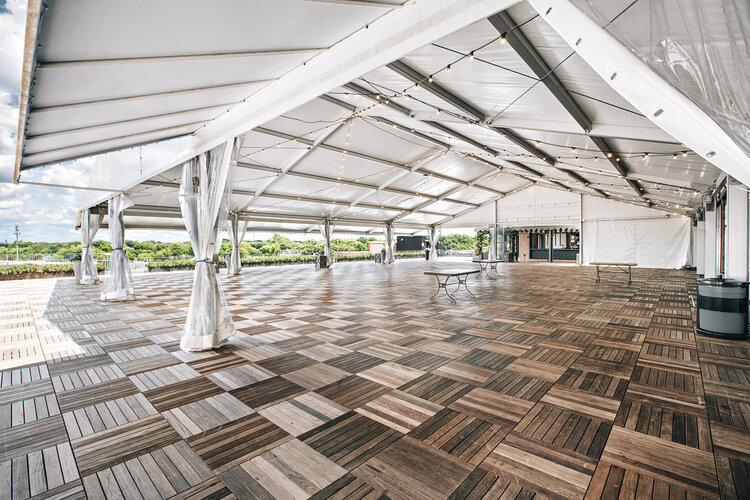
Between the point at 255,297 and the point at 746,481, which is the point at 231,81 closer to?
the point at 746,481

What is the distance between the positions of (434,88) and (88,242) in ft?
36.7

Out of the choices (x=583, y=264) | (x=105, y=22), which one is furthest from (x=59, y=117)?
(x=583, y=264)

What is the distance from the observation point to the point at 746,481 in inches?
59.9

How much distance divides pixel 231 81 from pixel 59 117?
1372 mm

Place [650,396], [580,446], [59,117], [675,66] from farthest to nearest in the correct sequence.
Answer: [59,117] → [650,396] → [580,446] → [675,66]

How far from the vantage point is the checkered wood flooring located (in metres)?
1.56

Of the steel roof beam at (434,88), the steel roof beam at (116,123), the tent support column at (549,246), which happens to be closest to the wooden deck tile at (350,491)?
the steel roof beam at (116,123)

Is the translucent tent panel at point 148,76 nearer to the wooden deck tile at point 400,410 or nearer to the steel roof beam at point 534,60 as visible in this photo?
the steel roof beam at point 534,60

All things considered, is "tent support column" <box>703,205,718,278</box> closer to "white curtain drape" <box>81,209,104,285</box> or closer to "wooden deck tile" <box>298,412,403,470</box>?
"wooden deck tile" <box>298,412,403,470</box>

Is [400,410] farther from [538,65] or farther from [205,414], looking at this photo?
[538,65]

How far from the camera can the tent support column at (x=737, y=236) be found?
4.38 meters

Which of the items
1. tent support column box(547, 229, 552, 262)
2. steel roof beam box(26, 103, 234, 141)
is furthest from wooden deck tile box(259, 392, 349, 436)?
tent support column box(547, 229, 552, 262)

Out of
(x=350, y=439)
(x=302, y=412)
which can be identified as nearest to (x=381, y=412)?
(x=350, y=439)

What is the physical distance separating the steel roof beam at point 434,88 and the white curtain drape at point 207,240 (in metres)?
2.70
